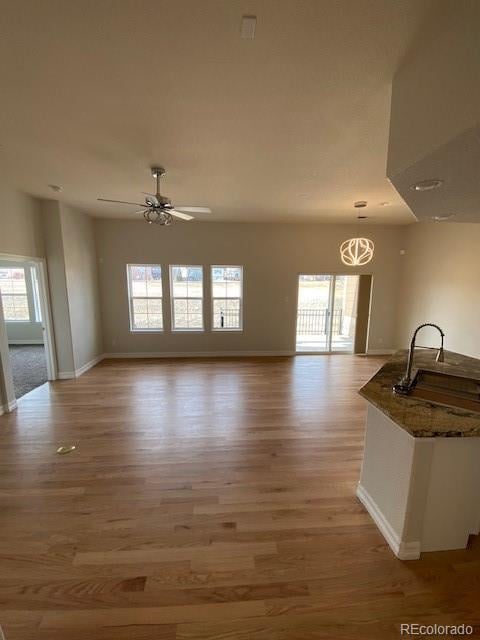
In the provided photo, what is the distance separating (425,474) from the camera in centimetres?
158

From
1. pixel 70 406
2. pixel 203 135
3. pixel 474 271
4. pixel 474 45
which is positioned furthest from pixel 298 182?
pixel 70 406

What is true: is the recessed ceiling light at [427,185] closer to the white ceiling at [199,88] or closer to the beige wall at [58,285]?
the white ceiling at [199,88]

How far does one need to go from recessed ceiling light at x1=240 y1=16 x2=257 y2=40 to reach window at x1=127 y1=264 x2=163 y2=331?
5130mm

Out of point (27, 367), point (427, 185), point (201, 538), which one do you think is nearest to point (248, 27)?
point (427, 185)

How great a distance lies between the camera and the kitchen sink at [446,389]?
5.80 ft

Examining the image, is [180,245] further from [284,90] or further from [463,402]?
[463,402]

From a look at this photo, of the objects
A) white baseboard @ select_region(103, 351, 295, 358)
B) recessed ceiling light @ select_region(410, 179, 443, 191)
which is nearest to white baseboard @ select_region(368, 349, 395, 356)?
white baseboard @ select_region(103, 351, 295, 358)

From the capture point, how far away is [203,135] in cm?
234

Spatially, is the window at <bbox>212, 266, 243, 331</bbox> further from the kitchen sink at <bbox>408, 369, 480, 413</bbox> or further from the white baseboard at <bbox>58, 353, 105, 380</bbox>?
the kitchen sink at <bbox>408, 369, 480, 413</bbox>

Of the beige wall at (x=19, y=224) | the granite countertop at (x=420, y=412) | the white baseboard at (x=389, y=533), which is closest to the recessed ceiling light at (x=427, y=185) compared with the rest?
the granite countertop at (x=420, y=412)

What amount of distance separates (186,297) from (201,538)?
5.03 meters

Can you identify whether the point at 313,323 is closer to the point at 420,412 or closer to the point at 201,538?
the point at 420,412

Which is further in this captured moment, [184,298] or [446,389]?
[184,298]

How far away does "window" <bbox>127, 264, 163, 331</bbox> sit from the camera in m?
6.15
